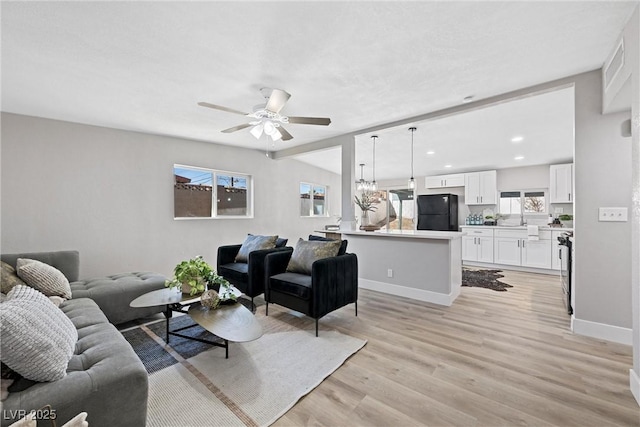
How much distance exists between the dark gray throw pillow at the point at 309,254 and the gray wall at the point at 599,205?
244cm

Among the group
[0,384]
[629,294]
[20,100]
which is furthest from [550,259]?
[20,100]

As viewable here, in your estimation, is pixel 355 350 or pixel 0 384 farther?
pixel 355 350

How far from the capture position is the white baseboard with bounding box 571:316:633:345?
2.45m

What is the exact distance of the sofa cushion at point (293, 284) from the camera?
272 cm

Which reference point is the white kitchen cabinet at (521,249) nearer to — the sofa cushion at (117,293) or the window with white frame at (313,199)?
the window with white frame at (313,199)

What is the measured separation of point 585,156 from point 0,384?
444cm

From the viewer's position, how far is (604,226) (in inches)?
99.3

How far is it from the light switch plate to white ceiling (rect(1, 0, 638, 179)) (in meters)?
1.35

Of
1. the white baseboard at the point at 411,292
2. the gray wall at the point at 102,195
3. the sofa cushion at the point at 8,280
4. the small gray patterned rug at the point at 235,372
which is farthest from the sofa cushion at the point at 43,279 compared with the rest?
the white baseboard at the point at 411,292

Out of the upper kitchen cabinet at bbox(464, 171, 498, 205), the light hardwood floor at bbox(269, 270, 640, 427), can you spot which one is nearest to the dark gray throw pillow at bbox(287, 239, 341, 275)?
the light hardwood floor at bbox(269, 270, 640, 427)

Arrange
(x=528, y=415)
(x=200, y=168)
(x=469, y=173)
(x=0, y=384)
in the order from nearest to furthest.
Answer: (x=0, y=384) < (x=528, y=415) < (x=200, y=168) < (x=469, y=173)

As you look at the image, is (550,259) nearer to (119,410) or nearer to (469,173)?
(469,173)

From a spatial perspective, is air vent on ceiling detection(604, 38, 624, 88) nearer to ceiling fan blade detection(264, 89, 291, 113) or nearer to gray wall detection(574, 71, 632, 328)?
gray wall detection(574, 71, 632, 328)

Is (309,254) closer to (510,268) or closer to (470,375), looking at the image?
(470,375)
